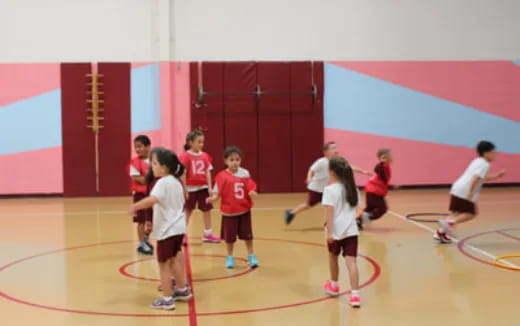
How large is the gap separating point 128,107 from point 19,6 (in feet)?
9.94

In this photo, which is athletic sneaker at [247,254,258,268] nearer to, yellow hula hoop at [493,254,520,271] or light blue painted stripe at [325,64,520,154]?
yellow hula hoop at [493,254,520,271]

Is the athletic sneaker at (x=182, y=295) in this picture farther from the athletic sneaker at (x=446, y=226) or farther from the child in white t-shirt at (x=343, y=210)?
the athletic sneaker at (x=446, y=226)

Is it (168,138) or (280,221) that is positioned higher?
(168,138)

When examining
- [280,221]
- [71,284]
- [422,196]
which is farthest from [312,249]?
[422,196]

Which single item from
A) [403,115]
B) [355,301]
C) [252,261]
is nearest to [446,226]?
[252,261]

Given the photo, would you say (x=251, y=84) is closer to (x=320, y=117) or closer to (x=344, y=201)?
(x=320, y=117)

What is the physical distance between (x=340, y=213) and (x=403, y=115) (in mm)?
9029

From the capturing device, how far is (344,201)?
5824 millimetres

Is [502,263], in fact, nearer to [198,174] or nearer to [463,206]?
[463,206]

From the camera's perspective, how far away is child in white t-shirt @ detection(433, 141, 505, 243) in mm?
7965

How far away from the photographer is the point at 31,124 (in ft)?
45.0

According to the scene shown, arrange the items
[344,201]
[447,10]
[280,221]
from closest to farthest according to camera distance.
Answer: [344,201] < [280,221] < [447,10]

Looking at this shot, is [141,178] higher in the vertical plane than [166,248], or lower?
higher

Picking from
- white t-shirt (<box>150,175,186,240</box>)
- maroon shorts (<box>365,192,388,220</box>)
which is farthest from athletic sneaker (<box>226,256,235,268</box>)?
maroon shorts (<box>365,192,388,220</box>)
